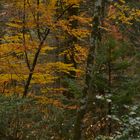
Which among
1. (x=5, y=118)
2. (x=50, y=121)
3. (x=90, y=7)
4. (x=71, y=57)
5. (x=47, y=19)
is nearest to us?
(x=5, y=118)

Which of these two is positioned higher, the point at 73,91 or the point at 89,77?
the point at 89,77

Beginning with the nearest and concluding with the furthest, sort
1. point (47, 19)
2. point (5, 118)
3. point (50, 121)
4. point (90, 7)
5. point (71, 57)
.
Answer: point (5, 118)
point (50, 121)
point (47, 19)
point (71, 57)
point (90, 7)

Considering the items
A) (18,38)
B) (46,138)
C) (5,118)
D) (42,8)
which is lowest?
(46,138)

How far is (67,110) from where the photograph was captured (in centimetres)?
1039

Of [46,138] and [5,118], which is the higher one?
[5,118]

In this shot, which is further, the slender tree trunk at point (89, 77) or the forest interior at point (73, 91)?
the forest interior at point (73, 91)

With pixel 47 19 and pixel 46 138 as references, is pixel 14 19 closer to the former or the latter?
pixel 47 19

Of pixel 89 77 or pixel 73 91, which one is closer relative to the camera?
pixel 89 77

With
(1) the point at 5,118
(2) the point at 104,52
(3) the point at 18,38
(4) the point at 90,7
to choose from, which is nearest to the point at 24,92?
(3) the point at 18,38

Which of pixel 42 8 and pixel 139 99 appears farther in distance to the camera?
pixel 42 8

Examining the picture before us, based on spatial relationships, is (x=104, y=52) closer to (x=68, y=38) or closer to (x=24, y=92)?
(x=24, y=92)

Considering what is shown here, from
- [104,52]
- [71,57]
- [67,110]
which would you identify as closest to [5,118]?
[67,110]

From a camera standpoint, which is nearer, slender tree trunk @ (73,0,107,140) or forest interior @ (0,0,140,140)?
slender tree trunk @ (73,0,107,140)

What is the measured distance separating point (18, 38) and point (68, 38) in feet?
9.87
